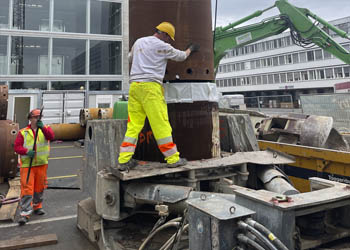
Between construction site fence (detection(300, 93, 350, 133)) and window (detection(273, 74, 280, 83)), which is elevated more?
window (detection(273, 74, 280, 83))

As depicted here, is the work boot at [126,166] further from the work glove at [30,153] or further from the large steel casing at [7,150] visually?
the large steel casing at [7,150]

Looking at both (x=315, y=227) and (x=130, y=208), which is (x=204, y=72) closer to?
(x=130, y=208)

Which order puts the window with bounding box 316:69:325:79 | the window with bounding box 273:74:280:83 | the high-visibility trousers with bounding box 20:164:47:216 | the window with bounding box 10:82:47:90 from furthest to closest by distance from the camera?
the window with bounding box 273:74:280:83, the window with bounding box 316:69:325:79, the window with bounding box 10:82:47:90, the high-visibility trousers with bounding box 20:164:47:216

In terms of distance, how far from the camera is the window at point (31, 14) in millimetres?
17438

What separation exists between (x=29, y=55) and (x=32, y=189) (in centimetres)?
1554

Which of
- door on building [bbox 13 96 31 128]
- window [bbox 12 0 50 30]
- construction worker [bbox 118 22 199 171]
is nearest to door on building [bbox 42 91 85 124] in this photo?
door on building [bbox 13 96 31 128]

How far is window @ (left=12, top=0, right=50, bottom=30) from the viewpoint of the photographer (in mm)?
17438

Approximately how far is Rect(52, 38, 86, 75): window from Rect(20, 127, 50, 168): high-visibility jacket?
14.2m

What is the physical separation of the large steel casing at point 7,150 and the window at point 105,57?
40.1 feet

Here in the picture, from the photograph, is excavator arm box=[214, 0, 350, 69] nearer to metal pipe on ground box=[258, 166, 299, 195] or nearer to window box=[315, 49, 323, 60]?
metal pipe on ground box=[258, 166, 299, 195]

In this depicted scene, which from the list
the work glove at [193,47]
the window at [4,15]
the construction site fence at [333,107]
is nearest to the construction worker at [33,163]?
the work glove at [193,47]

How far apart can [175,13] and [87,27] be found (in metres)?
17.2

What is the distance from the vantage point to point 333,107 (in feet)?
32.4

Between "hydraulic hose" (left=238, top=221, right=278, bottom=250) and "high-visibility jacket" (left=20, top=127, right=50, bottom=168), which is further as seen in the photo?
"high-visibility jacket" (left=20, top=127, right=50, bottom=168)
